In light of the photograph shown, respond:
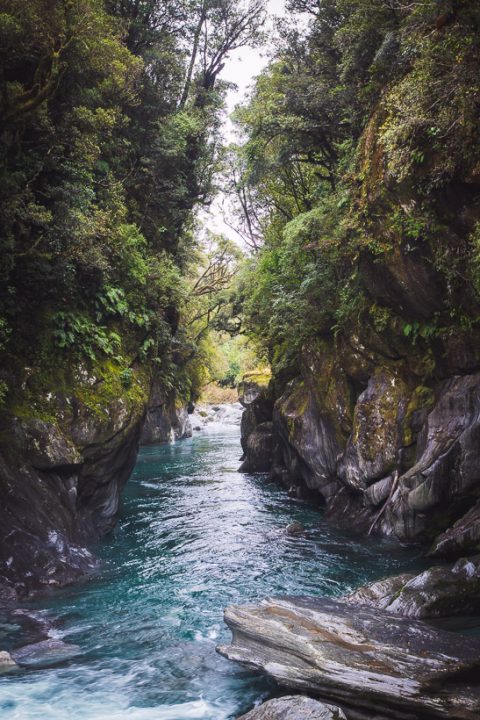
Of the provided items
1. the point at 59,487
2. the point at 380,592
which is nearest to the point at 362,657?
the point at 380,592

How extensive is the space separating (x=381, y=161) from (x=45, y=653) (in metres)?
10.9

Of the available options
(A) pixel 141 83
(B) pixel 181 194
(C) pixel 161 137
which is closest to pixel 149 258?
(B) pixel 181 194

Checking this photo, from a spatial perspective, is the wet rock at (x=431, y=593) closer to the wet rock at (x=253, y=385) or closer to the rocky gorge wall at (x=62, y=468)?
the rocky gorge wall at (x=62, y=468)

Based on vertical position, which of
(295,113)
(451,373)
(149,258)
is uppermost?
(295,113)

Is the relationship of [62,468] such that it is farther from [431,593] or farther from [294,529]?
[431,593]

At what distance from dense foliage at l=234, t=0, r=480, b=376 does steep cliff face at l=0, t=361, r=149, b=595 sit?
22.0 feet

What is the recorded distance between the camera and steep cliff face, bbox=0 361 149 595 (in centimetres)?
919

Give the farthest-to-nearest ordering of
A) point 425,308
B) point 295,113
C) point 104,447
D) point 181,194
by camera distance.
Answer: point 181,194
point 295,113
point 104,447
point 425,308

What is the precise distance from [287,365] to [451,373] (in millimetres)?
8915

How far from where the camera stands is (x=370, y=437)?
12.8 metres

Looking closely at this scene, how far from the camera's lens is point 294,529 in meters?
13.1

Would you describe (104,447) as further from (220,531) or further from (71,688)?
(71,688)

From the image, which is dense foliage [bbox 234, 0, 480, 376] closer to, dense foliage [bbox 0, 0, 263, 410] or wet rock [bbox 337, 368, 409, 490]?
wet rock [bbox 337, 368, 409, 490]

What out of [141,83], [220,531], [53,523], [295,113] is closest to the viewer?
[53,523]
